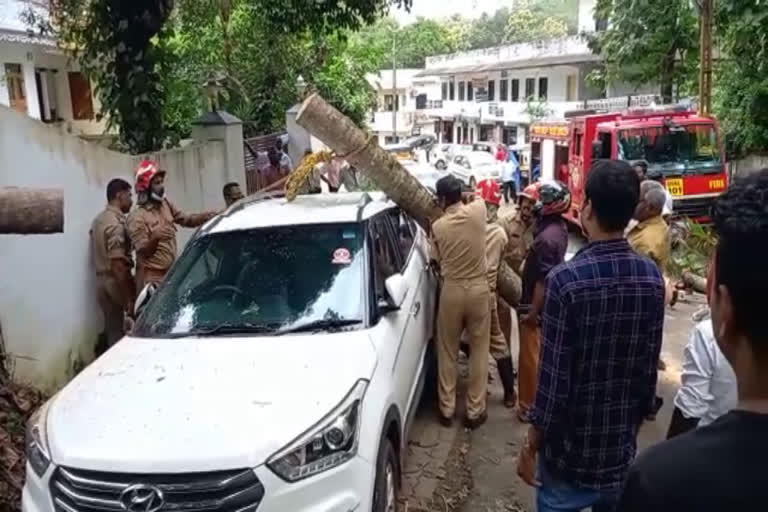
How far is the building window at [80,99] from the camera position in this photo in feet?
68.0

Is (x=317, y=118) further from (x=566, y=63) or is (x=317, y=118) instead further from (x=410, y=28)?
(x=410, y=28)

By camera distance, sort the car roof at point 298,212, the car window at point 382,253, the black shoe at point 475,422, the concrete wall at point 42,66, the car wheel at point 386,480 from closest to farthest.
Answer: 1. the car wheel at point 386,480
2. the car window at point 382,253
3. the car roof at point 298,212
4. the black shoe at point 475,422
5. the concrete wall at point 42,66

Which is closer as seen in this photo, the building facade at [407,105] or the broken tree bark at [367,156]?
the broken tree bark at [367,156]

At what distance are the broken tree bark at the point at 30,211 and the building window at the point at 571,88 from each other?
30761 millimetres

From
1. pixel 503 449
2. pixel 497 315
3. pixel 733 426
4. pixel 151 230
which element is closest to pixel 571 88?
pixel 497 315

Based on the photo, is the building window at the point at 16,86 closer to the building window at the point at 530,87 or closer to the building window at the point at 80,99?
the building window at the point at 80,99

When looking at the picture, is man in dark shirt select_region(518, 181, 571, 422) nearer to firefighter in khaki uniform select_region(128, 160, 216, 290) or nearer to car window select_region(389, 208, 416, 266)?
car window select_region(389, 208, 416, 266)

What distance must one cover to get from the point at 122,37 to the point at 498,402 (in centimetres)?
613

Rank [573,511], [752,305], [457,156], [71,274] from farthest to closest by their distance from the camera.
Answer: [457,156] < [71,274] < [573,511] < [752,305]

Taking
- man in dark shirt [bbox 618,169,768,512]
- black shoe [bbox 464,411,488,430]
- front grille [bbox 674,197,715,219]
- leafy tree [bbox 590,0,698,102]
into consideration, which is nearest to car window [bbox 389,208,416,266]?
black shoe [bbox 464,411,488,430]

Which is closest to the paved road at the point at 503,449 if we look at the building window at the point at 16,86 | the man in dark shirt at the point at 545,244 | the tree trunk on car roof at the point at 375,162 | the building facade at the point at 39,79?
the man in dark shirt at the point at 545,244

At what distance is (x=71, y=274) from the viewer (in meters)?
5.54

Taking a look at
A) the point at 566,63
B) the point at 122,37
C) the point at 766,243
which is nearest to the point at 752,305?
the point at 766,243

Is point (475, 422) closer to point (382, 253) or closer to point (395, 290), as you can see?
point (382, 253)
